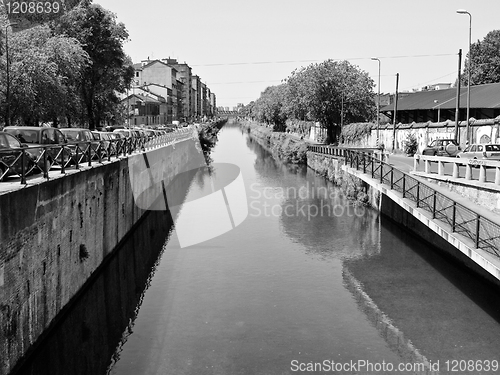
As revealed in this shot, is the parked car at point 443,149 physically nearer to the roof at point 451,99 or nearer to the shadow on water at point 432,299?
the shadow on water at point 432,299

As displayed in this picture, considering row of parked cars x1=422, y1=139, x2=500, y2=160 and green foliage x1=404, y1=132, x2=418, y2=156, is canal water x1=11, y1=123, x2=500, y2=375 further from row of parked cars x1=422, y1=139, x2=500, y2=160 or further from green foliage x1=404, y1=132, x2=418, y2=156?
green foliage x1=404, y1=132, x2=418, y2=156

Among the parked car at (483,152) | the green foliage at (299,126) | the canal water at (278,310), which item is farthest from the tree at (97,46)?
the green foliage at (299,126)

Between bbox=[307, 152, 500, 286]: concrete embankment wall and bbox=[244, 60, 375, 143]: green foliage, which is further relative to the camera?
bbox=[244, 60, 375, 143]: green foliage

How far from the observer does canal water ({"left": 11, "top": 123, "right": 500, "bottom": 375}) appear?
1330 centimetres

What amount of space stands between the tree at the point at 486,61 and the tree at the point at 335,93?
1531cm

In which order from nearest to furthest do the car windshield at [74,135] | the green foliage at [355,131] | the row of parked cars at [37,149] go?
1. the row of parked cars at [37,149]
2. the car windshield at [74,135]
3. the green foliage at [355,131]

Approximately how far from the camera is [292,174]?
50375 millimetres

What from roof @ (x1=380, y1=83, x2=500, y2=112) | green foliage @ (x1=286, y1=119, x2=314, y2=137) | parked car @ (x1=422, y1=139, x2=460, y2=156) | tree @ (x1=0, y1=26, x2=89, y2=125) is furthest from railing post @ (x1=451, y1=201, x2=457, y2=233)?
green foliage @ (x1=286, y1=119, x2=314, y2=137)

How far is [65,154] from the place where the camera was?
Result: 59.1 ft

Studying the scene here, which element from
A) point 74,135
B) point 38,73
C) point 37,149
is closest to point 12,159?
point 37,149

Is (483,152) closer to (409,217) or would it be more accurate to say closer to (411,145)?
(409,217)

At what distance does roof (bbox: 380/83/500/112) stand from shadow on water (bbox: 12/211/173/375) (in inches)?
1272

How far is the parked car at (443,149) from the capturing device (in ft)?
99.5

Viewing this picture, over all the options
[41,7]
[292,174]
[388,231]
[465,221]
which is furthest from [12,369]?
[292,174]
